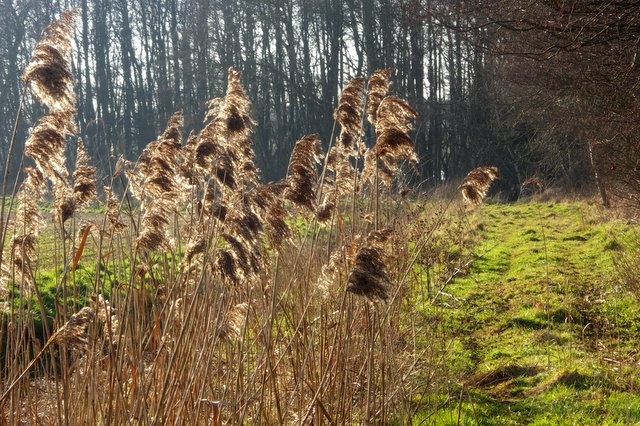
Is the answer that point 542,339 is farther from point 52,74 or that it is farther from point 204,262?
point 52,74

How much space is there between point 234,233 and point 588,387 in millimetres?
3206

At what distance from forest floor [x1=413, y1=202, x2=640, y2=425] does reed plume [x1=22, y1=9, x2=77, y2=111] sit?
2.22m

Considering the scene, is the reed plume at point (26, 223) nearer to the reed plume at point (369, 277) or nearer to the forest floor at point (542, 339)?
the reed plume at point (369, 277)

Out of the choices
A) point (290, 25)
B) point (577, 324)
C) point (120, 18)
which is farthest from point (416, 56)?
point (577, 324)

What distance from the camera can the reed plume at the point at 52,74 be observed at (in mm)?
2633

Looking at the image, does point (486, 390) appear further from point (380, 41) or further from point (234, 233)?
point (380, 41)

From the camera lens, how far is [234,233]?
2.80 m

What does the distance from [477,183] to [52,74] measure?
83.2 inches

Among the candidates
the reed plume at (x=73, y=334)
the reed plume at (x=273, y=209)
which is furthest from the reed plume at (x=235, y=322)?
the reed plume at (x=73, y=334)

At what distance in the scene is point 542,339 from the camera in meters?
6.30

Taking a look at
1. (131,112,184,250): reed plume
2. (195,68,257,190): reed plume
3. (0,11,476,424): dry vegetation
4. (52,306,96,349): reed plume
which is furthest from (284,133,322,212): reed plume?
(52,306,96,349): reed plume

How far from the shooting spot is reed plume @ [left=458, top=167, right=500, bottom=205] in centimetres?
379

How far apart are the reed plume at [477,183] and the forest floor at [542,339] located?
0.97 m

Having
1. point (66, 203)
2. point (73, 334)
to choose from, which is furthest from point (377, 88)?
point (73, 334)
